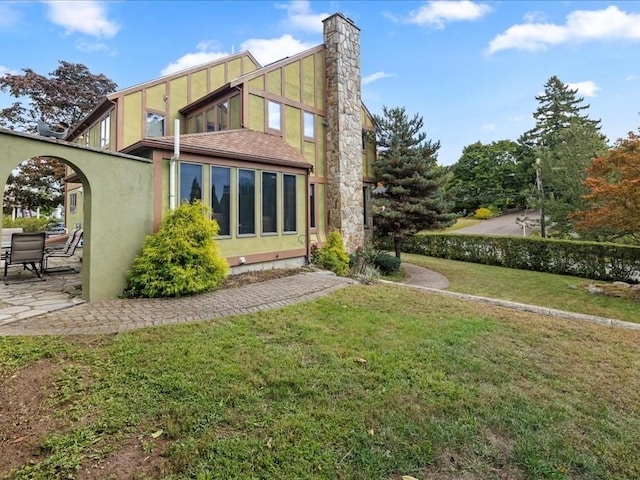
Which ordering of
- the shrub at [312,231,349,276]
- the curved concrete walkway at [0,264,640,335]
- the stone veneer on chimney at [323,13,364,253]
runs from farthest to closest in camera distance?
the stone veneer on chimney at [323,13,364,253], the shrub at [312,231,349,276], the curved concrete walkway at [0,264,640,335]

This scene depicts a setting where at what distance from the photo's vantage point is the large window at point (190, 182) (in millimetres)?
7934

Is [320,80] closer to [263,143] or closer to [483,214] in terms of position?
[263,143]

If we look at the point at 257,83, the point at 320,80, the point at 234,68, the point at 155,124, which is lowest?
the point at 155,124

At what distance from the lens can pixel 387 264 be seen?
44.4ft

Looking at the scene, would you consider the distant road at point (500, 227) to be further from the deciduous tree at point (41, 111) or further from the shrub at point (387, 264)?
the deciduous tree at point (41, 111)

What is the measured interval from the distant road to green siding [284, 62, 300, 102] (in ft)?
72.0

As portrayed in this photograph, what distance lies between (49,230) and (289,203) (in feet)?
75.1

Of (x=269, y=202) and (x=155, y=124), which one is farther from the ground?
(x=155, y=124)

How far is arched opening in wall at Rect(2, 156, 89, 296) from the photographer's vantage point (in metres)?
7.40

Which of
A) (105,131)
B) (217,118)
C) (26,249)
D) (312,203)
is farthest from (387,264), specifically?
(105,131)

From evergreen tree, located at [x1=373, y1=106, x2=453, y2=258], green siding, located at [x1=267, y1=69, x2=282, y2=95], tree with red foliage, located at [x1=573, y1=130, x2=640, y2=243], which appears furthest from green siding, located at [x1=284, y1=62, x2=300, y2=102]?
tree with red foliage, located at [x1=573, y1=130, x2=640, y2=243]

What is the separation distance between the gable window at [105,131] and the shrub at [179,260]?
914 cm

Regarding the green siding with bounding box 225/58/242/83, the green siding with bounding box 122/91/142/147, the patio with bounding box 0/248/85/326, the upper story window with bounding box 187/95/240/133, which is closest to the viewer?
the patio with bounding box 0/248/85/326

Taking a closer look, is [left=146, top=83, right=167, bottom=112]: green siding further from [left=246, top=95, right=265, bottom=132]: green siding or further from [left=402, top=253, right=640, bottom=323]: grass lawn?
[left=402, top=253, right=640, bottom=323]: grass lawn
